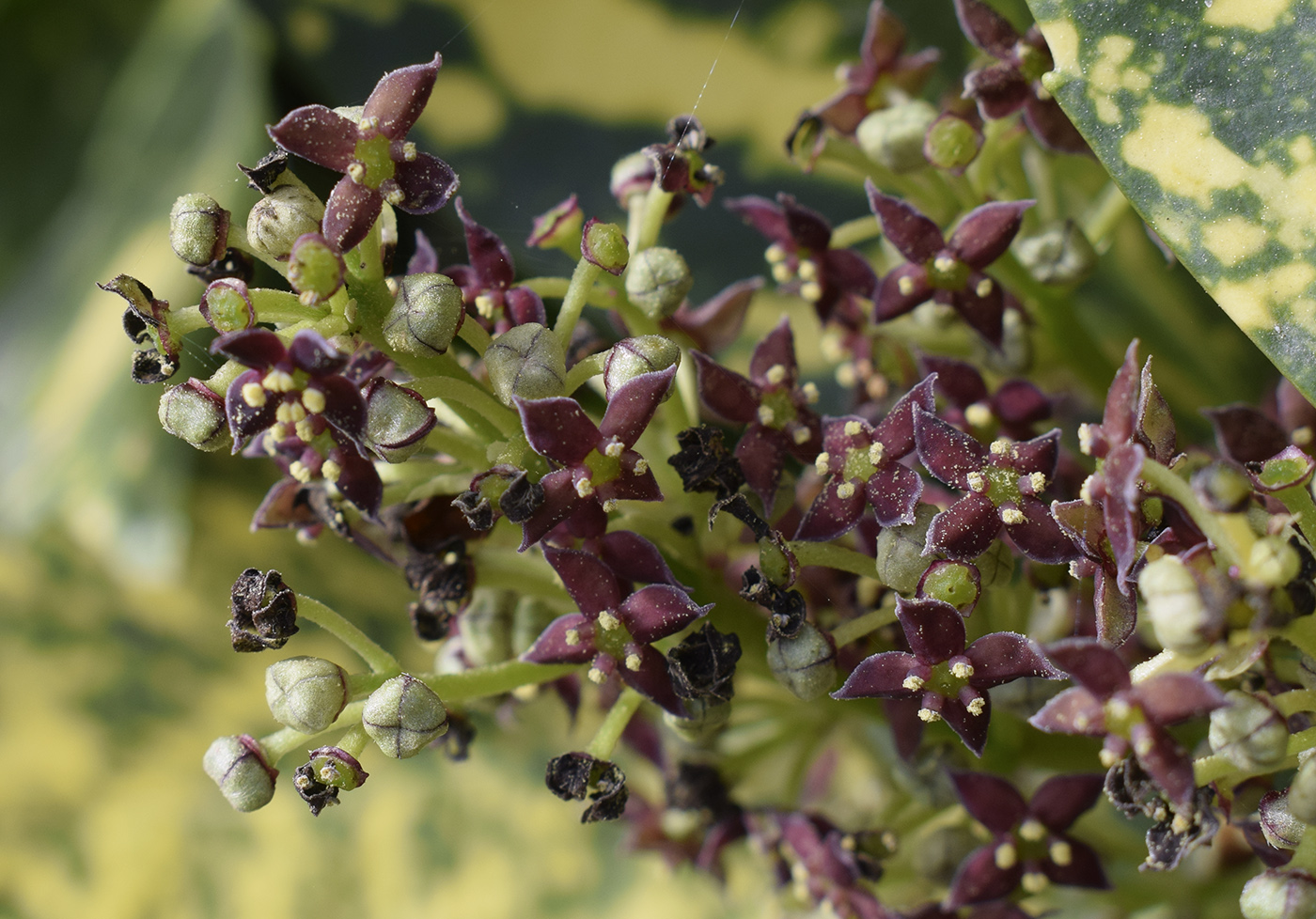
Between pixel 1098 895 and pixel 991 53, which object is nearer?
pixel 991 53

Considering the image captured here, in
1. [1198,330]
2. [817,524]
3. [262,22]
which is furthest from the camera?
[262,22]

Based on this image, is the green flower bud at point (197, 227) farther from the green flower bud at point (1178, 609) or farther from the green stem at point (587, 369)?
the green flower bud at point (1178, 609)

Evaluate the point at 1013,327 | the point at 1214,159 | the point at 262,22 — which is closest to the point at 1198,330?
the point at 1013,327

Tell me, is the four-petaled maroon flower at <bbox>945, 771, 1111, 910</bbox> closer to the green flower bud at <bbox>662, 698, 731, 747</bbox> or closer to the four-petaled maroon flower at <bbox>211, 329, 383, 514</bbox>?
the green flower bud at <bbox>662, 698, 731, 747</bbox>

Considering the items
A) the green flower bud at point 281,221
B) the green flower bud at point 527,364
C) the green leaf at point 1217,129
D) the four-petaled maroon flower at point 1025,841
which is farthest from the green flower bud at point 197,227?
the four-petaled maroon flower at point 1025,841

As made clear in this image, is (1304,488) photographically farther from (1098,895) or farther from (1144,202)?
(1098,895)

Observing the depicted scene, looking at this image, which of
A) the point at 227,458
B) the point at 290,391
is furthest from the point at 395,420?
the point at 227,458
